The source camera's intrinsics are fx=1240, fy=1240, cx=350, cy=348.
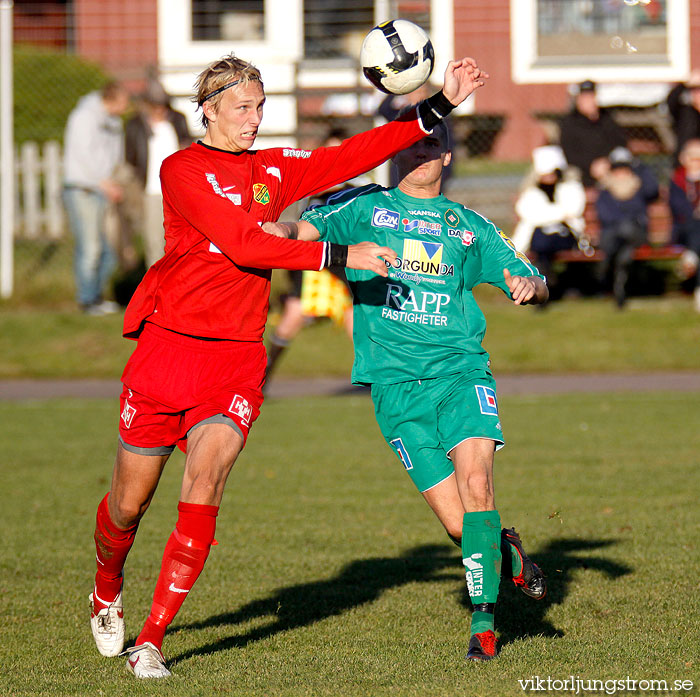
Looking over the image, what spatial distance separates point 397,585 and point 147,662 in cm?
177

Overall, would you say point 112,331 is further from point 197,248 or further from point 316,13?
point 197,248

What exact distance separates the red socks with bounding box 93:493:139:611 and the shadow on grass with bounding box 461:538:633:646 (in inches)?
62.1

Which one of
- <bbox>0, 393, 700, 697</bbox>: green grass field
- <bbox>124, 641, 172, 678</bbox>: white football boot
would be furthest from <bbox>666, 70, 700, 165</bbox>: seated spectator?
<bbox>124, 641, 172, 678</bbox>: white football boot

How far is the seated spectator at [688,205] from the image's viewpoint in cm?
1528

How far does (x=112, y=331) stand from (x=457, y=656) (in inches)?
438

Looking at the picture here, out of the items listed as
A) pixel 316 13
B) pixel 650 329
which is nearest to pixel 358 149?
pixel 650 329

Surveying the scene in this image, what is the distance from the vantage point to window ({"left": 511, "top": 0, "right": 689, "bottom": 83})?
20922 millimetres

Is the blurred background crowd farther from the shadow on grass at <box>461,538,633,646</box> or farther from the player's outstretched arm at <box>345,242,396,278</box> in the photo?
the player's outstretched arm at <box>345,242,396,278</box>

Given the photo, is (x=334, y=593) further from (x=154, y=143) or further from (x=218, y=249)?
(x=154, y=143)

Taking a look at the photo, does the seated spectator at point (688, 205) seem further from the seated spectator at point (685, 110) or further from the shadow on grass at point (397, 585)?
the shadow on grass at point (397, 585)

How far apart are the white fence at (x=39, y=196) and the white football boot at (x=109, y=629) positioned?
44.5ft

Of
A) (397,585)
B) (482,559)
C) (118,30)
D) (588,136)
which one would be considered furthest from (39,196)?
(482,559)

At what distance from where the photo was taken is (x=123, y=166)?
1722 cm

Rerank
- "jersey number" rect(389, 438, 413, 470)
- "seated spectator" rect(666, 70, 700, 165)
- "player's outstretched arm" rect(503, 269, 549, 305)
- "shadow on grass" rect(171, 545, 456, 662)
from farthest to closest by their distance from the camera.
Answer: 1. "seated spectator" rect(666, 70, 700, 165)
2. "shadow on grass" rect(171, 545, 456, 662)
3. "jersey number" rect(389, 438, 413, 470)
4. "player's outstretched arm" rect(503, 269, 549, 305)
